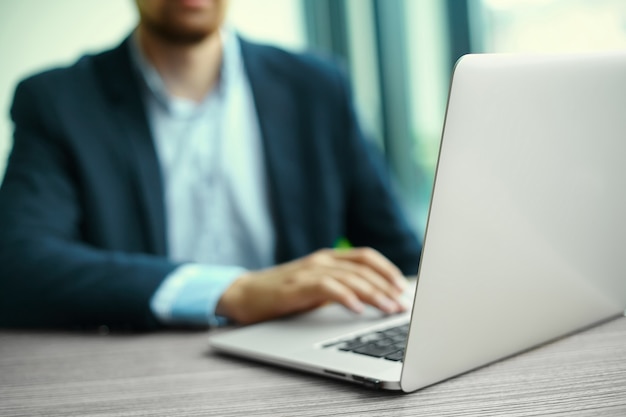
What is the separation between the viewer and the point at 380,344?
0.69 m

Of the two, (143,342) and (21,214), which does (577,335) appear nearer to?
(143,342)

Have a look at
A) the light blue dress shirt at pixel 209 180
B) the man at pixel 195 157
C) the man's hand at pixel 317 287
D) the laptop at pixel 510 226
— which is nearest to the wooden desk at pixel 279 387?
the laptop at pixel 510 226

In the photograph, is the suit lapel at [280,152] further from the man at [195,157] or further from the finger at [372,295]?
the finger at [372,295]

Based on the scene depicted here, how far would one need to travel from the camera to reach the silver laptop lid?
54cm

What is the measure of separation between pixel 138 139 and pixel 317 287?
0.58 m

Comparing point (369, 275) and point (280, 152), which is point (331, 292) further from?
point (280, 152)

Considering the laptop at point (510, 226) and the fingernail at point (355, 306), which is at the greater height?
the laptop at point (510, 226)

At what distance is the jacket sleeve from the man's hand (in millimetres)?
115

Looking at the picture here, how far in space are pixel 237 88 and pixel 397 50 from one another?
4.66 feet

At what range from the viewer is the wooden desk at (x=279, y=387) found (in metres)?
0.55

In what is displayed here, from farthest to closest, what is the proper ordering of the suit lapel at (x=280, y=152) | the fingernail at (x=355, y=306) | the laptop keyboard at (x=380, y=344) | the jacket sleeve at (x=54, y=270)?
the suit lapel at (x=280, y=152), the jacket sleeve at (x=54, y=270), the fingernail at (x=355, y=306), the laptop keyboard at (x=380, y=344)

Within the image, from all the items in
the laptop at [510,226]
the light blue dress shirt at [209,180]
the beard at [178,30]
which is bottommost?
the light blue dress shirt at [209,180]

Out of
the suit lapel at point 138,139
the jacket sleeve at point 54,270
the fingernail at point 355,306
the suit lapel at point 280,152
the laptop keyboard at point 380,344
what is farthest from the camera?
the suit lapel at point 280,152

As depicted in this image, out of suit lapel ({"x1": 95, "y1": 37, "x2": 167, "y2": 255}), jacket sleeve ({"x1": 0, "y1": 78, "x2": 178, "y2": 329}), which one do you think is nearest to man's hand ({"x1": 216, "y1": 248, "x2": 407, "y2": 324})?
jacket sleeve ({"x1": 0, "y1": 78, "x2": 178, "y2": 329})
